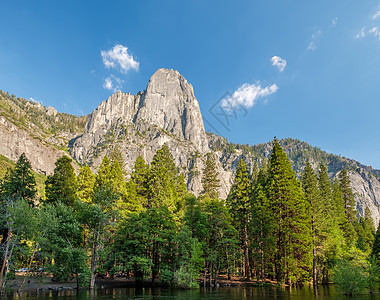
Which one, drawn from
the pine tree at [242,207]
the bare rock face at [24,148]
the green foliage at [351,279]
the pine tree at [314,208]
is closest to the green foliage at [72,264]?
the pine tree at [242,207]

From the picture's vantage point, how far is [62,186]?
37.1m

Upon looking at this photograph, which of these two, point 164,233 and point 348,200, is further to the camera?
point 348,200

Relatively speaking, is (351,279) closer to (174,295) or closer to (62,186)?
(174,295)

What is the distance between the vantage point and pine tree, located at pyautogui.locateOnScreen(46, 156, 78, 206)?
3641 cm

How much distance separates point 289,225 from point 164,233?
57.1 ft

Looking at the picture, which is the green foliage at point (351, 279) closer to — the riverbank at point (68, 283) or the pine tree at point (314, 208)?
the riverbank at point (68, 283)

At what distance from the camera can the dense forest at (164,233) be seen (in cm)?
2503

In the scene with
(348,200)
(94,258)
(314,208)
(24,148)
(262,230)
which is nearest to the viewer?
(94,258)

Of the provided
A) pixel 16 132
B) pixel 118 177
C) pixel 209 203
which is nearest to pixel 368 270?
pixel 209 203

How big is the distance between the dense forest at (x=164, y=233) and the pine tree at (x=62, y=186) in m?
0.16

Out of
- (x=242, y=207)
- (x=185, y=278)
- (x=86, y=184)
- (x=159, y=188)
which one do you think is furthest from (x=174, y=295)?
(x=86, y=184)

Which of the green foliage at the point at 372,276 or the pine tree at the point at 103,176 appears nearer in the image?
the green foliage at the point at 372,276

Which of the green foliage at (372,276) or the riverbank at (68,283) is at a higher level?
the green foliage at (372,276)

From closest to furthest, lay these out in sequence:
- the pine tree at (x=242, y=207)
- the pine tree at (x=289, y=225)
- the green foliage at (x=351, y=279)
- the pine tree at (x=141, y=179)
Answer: the green foliage at (x=351, y=279) → the pine tree at (x=289, y=225) → the pine tree at (x=242, y=207) → the pine tree at (x=141, y=179)
